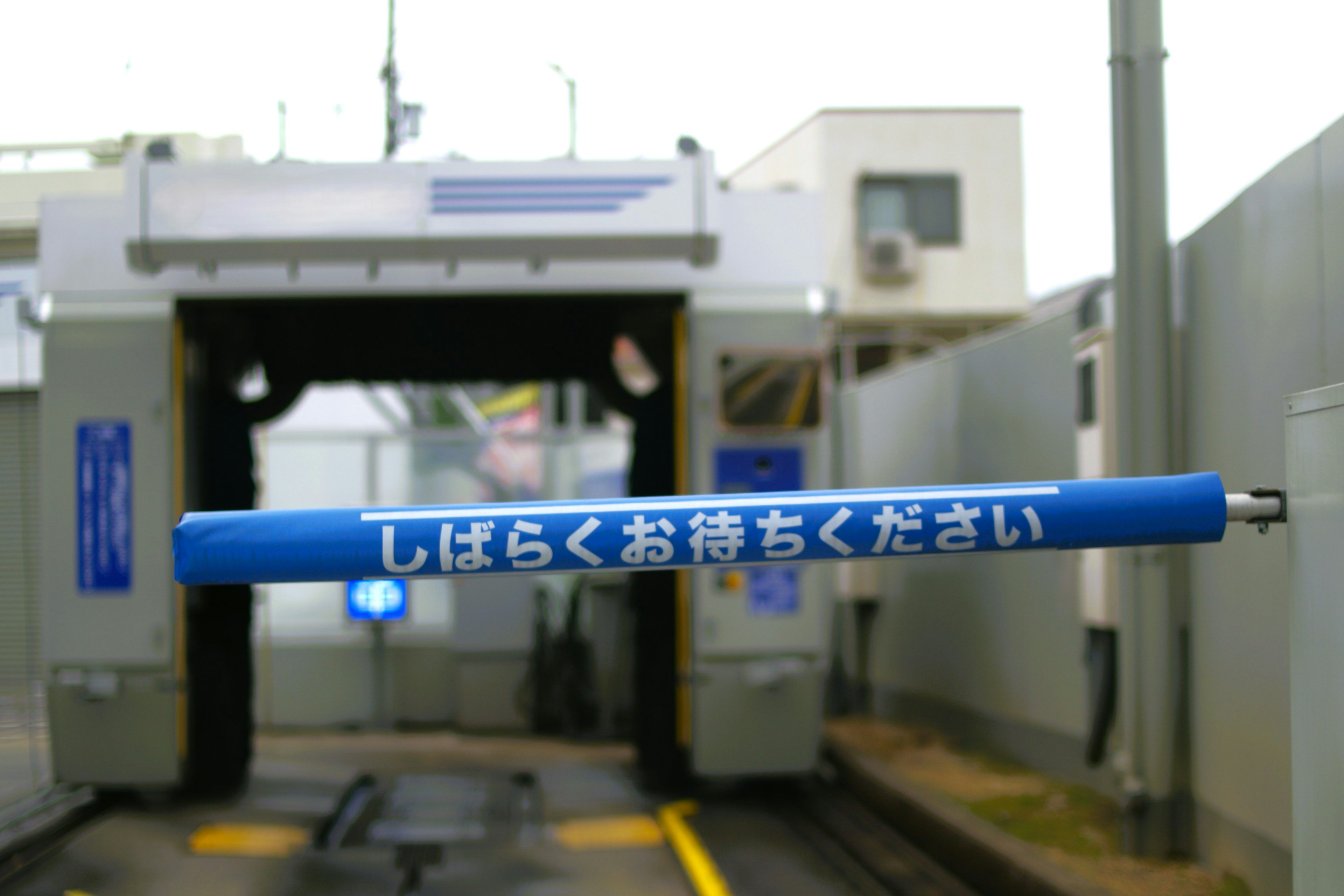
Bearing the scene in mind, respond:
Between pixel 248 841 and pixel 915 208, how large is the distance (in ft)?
48.9

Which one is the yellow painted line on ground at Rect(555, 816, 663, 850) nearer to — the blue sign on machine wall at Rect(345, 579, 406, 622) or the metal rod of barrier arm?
the blue sign on machine wall at Rect(345, 579, 406, 622)

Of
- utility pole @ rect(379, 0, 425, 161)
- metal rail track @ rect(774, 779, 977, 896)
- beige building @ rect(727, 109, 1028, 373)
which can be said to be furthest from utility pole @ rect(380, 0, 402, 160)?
beige building @ rect(727, 109, 1028, 373)

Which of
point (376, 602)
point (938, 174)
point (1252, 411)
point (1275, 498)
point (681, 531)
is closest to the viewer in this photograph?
point (681, 531)

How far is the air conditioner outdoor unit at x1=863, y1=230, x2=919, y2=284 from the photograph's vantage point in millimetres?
17766

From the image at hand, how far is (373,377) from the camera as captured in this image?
829cm

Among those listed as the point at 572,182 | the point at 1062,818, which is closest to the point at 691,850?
the point at 1062,818

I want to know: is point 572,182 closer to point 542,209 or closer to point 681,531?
point 542,209

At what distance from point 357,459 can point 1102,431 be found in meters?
6.80

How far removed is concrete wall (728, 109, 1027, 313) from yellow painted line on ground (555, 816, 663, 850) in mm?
12719

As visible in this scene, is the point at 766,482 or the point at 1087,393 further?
the point at 766,482

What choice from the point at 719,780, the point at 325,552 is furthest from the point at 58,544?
the point at 325,552

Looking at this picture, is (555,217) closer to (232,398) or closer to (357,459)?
(232,398)

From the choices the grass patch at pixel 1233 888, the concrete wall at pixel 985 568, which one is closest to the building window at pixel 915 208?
the concrete wall at pixel 985 568

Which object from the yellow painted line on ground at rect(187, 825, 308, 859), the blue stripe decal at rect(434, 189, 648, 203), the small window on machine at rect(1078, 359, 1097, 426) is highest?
the blue stripe decal at rect(434, 189, 648, 203)
